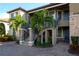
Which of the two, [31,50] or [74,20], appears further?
[31,50]

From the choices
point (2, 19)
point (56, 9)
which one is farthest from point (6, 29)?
point (56, 9)

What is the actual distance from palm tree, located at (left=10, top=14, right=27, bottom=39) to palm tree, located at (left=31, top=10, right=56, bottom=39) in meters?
0.20

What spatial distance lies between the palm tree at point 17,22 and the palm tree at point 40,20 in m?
0.20

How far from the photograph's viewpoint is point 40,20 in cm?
554

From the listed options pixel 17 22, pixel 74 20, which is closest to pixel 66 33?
pixel 74 20

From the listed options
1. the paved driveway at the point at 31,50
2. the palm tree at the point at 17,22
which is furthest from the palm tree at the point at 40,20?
the paved driveway at the point at 31,50

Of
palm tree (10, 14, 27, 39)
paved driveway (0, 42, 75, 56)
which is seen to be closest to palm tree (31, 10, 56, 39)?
palm tree (10, 14, 27, 39)

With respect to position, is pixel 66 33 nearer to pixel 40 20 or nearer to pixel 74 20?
pixel 74 20

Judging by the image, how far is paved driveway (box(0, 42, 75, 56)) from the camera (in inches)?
215

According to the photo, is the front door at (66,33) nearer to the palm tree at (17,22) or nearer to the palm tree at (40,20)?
the palm tree at (40,20)

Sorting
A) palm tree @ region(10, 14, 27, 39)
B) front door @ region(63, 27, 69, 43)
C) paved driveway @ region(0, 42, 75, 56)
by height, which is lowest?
paved driveway @ region(0, 42, 75, 56)

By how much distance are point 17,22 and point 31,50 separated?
643 millimetres

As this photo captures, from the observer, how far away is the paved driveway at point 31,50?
5457mm

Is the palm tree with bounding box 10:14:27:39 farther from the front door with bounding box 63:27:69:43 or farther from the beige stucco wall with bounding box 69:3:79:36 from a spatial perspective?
the beige stucco wall with bounding box 69:3:79:36
